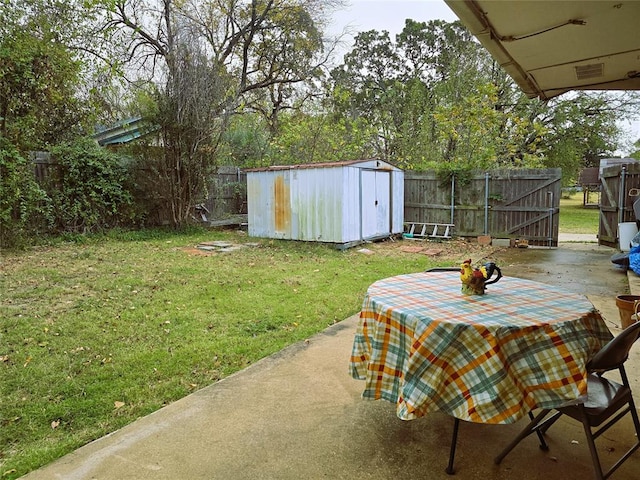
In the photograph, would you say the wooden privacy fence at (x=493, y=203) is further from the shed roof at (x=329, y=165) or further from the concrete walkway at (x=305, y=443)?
the concrete walkway at (x=305, y=443)

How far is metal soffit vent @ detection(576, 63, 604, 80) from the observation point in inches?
125

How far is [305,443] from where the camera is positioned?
2072 mm

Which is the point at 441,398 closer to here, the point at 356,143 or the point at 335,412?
the point at 335,412

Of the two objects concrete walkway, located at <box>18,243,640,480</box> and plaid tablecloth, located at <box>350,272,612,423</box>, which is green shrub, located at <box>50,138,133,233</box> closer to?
concrete walkway, located at <box>18,243,640,480</box>

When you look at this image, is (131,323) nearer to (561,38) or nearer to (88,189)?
(561,38)

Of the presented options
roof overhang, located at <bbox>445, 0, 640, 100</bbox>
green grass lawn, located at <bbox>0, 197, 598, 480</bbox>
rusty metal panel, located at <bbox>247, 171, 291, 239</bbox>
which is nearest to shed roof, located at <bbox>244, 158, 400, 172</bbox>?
rusty metal panel, located at <bbox>247, 171, 291, 239</bbox>

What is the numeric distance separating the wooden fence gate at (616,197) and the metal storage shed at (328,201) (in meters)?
4.16

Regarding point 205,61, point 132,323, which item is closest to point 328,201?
point 205,61

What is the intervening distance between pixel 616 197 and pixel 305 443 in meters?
8.07

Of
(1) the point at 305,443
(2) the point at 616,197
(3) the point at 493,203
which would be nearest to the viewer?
(1) the point at 305,443

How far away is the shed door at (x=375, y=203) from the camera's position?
8.95 metres

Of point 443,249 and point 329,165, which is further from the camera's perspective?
point 443,249

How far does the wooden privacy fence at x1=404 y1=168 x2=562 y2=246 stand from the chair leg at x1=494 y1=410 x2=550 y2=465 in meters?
8.15

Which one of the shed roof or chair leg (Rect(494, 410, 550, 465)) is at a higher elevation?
the shed roof
